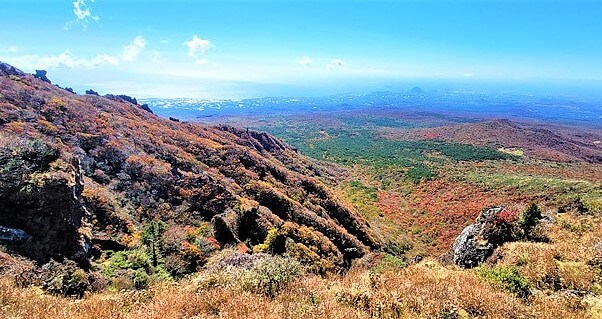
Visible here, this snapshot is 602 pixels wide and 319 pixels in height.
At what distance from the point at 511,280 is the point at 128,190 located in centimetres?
2387

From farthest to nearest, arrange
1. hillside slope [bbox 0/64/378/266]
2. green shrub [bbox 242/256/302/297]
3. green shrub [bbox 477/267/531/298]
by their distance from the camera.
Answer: hillside slope [bbox 0/64/378/266] → green shrub [bbox 477/267/531/298] → green shrub [bbox 242/256/302/297]

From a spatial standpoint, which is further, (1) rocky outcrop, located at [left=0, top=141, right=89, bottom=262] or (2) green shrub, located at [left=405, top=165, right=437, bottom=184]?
(2) green shrub, located at [left=405, top=165, right=437, bottom=184]

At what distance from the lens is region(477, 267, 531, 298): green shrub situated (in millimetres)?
7508

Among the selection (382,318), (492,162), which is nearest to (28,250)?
(382,318)

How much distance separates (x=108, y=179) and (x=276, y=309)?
78.3 ft

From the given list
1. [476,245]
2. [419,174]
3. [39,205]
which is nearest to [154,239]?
[39,205]

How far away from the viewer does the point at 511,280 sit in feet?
25.7

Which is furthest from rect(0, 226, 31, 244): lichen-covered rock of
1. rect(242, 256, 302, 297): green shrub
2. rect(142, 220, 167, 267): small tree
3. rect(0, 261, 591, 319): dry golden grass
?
rect(242, 256, 302, 297): green shrub

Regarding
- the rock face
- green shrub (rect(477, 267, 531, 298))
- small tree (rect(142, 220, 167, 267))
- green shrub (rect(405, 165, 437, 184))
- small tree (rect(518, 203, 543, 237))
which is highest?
green shrub (rect(477, 267, 531, 298))

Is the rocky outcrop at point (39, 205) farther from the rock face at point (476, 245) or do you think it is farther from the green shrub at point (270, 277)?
the rock face at point (476, 245)

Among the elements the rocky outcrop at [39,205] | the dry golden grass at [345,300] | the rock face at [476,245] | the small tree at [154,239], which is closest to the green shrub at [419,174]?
the rock face at [476,245]

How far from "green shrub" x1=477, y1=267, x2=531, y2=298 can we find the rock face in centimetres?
419

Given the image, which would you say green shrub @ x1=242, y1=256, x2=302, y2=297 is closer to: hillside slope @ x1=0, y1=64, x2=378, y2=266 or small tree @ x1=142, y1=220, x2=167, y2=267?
small tree @ x1=142, y1=220, x2=167, y2=267

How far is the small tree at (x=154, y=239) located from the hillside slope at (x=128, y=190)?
1.08 metres
